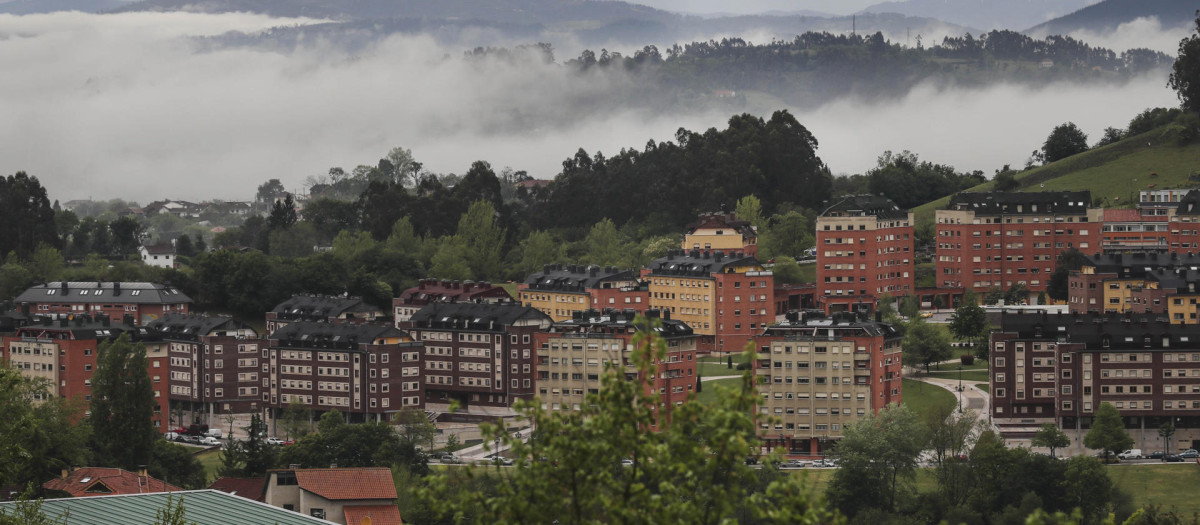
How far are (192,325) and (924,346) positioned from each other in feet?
115

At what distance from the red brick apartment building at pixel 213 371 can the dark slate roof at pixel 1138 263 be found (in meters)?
41.3

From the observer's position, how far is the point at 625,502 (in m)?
19.5

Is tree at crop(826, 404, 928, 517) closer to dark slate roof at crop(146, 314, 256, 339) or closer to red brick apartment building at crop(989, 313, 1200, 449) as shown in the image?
red brick apartment building at crop(989, 313, 1200, 449)

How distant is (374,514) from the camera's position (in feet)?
178

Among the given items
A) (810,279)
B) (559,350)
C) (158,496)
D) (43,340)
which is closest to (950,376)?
(559,350)

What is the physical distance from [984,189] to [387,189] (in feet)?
148

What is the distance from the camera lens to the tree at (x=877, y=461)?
6512cm

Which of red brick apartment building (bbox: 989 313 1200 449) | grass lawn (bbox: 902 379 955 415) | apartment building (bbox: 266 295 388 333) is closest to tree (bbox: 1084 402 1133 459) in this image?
red brick apartment building (bbox: 989 313 1200 449)

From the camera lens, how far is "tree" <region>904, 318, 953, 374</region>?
86250 mm

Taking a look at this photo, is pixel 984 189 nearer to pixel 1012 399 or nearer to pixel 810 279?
pixel 810 279

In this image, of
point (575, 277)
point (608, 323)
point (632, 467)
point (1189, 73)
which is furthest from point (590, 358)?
point (1189, 73)

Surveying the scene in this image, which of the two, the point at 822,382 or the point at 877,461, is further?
the point at 822,382

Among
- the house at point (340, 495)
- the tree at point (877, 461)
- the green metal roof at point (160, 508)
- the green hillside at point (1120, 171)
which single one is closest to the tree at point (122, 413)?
the house at point (340, 495)

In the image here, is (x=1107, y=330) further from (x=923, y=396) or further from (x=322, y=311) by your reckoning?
(x=322, y=311)
